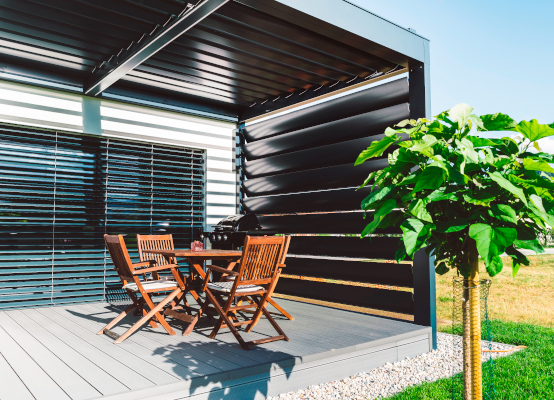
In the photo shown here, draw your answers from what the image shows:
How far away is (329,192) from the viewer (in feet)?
18.6

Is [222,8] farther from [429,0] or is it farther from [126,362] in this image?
[429,0]

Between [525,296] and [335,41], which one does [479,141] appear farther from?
[525,296]

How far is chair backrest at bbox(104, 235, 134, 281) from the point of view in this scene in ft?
12.0

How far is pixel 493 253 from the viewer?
53.9 inches

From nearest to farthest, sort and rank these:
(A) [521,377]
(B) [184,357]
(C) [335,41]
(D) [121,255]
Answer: (B) [184,357] < (A) [521,377] < (D) [121,255] < (C) [335,41]

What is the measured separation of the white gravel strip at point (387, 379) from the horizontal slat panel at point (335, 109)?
2.82 m

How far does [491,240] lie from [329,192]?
427 cm

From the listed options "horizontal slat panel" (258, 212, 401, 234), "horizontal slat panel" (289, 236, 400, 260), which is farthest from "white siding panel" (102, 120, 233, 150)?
"horizontal slat panel" (289, 236, 400, 260)

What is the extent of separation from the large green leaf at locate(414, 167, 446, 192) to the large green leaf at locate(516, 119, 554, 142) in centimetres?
37

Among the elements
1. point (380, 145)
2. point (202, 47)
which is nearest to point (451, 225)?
point (380, 145)

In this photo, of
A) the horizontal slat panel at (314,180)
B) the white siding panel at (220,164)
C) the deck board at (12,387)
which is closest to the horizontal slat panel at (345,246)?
the horizontal slat panel at (314,180)

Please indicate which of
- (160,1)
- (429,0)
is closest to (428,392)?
(160,1)

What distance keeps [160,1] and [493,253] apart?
3.59 metres

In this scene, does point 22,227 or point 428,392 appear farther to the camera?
point 22,227
